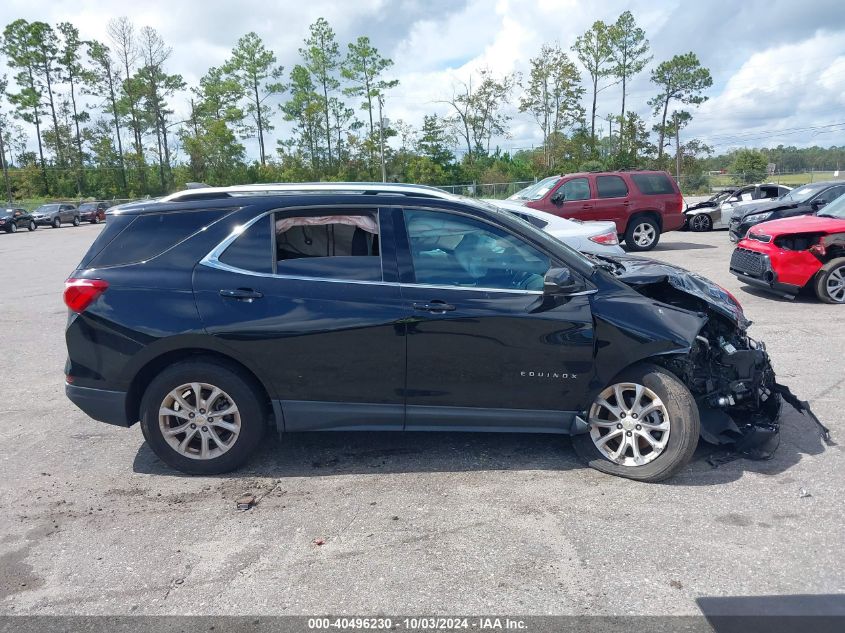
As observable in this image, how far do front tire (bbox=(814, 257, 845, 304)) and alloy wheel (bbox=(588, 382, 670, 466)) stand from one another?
6.37 m

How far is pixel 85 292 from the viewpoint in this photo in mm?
4035

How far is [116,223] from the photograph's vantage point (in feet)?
13.8

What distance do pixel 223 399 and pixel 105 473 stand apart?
1.05 m

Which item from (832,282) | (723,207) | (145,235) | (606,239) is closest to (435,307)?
(145,235)

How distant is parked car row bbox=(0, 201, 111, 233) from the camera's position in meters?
36.1

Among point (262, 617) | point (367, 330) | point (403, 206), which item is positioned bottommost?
point (262, 617)

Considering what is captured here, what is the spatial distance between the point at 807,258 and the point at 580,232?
121 inches

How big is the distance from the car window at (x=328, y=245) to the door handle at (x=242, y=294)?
201 mm

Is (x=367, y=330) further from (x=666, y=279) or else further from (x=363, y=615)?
(x=666, y=279)

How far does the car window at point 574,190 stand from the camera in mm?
14820

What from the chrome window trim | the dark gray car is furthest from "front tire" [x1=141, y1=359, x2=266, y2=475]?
the dark gray car

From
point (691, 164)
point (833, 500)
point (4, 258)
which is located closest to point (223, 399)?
point (833, 500)

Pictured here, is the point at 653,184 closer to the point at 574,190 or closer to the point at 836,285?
the point at 574,190

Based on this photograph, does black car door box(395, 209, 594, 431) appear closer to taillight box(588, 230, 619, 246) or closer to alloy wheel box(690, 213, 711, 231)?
taillight box(588, 230, 619, 246)
